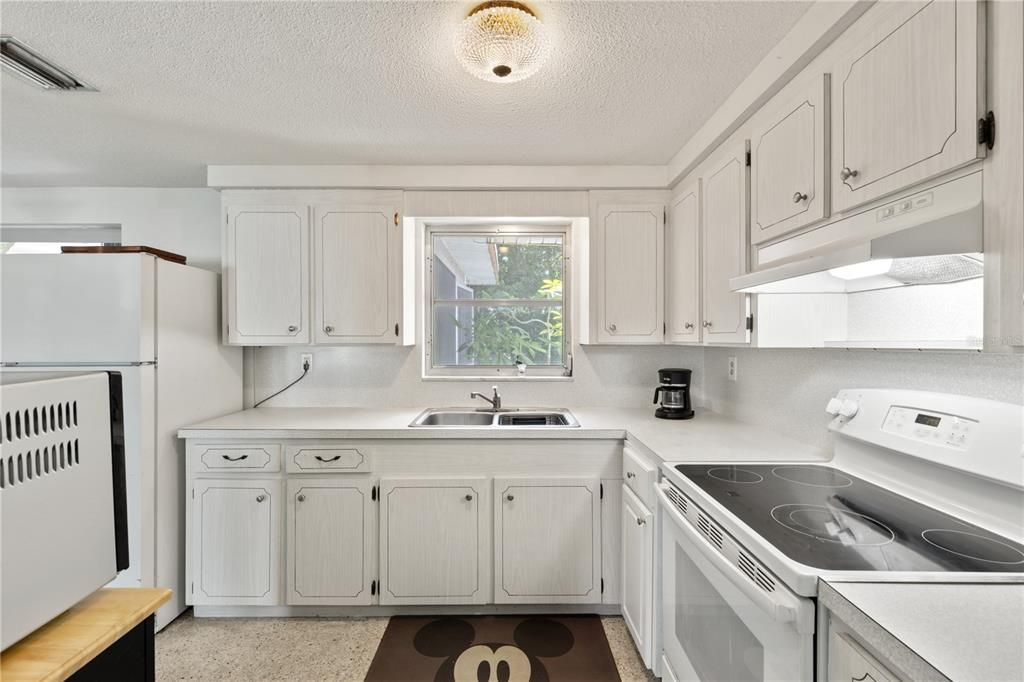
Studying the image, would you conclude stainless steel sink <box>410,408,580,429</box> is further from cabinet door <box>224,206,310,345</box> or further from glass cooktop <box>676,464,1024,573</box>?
glass cooktop <box>676,464,1024,573</box>

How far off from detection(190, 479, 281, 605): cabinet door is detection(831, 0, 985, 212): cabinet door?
8.06 feet

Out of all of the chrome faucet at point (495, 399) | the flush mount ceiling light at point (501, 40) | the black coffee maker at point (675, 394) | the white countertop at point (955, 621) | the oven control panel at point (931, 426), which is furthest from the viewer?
the chrome faucet at point (495, 399)

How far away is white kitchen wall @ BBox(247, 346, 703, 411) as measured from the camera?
2.76 m

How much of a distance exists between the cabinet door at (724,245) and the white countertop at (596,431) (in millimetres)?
417

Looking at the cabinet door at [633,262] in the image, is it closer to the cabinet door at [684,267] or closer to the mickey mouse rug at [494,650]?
the cabinet door at [684,267]

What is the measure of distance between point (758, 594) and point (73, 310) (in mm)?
2638

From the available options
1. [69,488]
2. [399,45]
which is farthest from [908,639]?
[399,45]

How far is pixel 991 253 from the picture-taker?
2.70 ft

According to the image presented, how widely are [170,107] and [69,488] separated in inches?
73.5

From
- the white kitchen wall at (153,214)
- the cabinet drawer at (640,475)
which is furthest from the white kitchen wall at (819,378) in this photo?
the white kitchen wall at (153,214)

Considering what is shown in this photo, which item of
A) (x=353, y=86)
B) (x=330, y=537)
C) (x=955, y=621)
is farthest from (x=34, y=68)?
Answer: (x=955, y=621)

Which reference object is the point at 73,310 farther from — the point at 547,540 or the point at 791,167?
the point at 791,167

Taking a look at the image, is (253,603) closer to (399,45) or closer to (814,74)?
(399,45)

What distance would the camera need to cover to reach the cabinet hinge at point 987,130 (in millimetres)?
832
